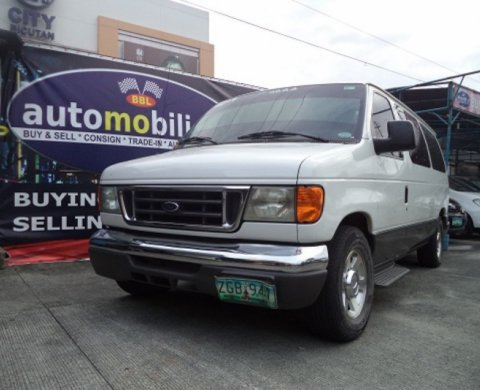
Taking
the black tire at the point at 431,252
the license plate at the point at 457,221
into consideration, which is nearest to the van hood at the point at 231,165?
the black tire at the point at 431,252

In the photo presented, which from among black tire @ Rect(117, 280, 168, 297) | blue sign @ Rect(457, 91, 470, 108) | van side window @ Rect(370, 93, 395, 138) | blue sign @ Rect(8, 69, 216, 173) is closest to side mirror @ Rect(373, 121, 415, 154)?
van side window @ Rect(370, 93, 395, 138)

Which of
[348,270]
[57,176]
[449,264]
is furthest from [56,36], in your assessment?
[348,270]

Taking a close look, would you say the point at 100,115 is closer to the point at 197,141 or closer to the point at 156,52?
the point at 197,141

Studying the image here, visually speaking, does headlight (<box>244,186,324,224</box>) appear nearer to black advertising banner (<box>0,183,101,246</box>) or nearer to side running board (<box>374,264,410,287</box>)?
side running board (<box>374,264,410,287</box>)

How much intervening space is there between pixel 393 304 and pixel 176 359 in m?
2.24

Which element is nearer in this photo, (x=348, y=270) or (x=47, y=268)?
(x=348, y=270)

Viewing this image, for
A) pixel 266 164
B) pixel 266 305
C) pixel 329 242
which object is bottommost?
pixel 266 305

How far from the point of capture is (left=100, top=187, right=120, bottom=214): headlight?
344cm

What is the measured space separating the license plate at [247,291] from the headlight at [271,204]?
38 cm

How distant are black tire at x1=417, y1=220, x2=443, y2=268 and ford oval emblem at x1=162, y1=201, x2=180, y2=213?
3966 mm

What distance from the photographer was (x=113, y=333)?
3.19 meters

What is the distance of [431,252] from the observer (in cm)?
586

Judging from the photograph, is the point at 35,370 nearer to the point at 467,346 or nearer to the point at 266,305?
the point at 266,305

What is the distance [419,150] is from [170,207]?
3.06m
